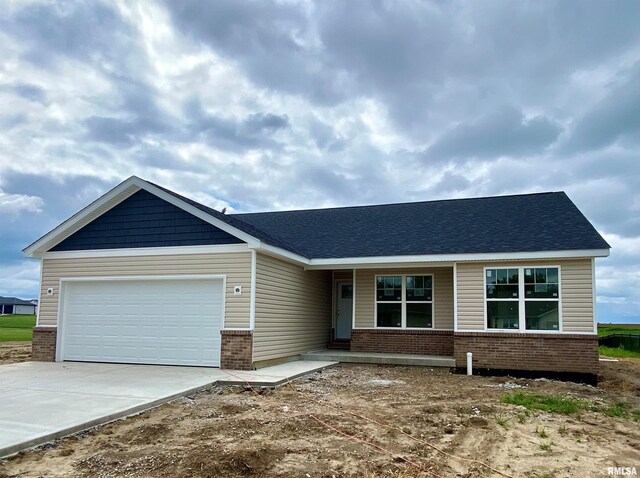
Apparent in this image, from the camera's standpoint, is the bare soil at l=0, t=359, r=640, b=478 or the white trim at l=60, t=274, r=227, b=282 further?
the white trim at l=60, t=274, r=227, b=282

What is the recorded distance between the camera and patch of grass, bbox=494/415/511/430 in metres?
6.87

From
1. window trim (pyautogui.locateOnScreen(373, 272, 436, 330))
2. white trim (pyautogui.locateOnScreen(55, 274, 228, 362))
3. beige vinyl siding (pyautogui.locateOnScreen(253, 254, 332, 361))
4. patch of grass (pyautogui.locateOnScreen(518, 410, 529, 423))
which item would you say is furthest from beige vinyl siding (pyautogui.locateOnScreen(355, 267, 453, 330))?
patch of grass (pyautogui.locateOnScreen(518, 410, 529, 423))

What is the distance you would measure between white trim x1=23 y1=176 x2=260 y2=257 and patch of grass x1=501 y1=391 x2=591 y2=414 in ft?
20.2

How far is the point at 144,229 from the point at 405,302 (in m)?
7.50

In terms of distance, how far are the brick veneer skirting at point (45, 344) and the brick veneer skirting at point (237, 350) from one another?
499cm

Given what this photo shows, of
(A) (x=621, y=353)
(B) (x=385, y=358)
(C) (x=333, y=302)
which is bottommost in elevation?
(A) (x=621, y=353)

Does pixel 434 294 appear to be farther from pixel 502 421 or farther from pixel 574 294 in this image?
pixel 502 421

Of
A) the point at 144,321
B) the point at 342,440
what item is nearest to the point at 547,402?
the point at 342,440

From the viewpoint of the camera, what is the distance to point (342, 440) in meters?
6.04

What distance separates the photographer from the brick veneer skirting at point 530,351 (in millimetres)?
11602

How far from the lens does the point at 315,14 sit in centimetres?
1226

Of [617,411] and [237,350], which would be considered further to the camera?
[237,350]

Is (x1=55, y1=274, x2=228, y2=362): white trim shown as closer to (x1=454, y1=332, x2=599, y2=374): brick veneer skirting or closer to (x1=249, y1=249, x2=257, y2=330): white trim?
(x1=249, y1=249, x2=257, y2=330): white trim

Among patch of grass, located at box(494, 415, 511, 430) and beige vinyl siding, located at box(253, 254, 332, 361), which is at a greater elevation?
beige vinyl siding, located at box(253, 254, 332, 361)
